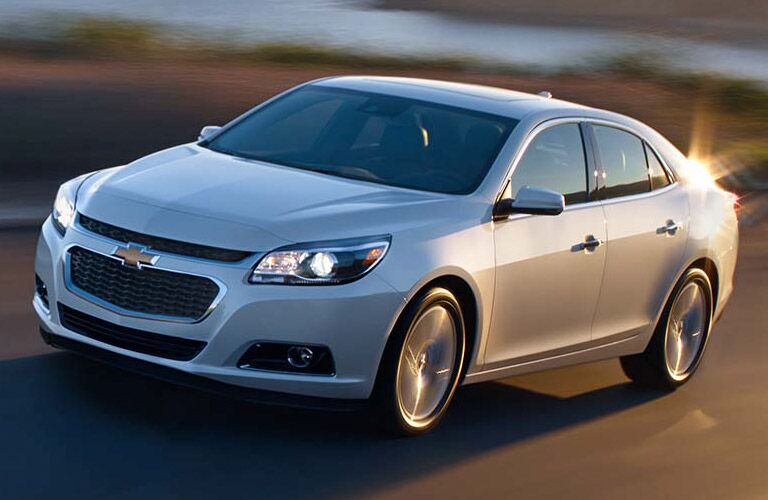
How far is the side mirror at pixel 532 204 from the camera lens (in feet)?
23.5

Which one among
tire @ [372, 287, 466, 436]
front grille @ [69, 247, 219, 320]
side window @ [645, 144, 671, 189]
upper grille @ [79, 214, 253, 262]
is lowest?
tire @ [372, 287, 466, 436]

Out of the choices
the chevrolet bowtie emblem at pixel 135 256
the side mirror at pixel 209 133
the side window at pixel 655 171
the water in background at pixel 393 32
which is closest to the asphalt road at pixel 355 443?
the chevrolet bowtie emblem at pixel 135 256

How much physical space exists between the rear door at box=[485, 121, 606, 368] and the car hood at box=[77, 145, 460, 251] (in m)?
0.44

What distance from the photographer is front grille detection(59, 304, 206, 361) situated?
6473 millimetres

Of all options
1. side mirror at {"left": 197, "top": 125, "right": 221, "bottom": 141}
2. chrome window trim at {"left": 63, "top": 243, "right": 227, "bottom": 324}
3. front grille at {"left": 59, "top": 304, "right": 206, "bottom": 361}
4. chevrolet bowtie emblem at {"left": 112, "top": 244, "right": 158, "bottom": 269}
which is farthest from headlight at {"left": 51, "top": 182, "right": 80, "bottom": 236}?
side mirror at {"left": 197, "top": 125, "right": 221, "bottom": 141}

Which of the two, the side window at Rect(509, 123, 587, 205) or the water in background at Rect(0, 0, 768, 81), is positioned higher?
the side window at Rect(509, 123, 587, 205)

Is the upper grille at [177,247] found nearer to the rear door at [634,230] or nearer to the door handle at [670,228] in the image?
the rear door at [634,230]

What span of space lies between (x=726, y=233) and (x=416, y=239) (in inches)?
115

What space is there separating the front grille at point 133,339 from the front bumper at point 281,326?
0.08 feet

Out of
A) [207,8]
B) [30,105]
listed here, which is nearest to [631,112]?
[30,105]

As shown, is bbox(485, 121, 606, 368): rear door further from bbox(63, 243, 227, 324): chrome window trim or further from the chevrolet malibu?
bbox(63, 243, 227, 324): chrome window trim

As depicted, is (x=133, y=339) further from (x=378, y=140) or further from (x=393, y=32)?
(x=393, y=32)

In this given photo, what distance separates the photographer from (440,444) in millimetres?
6957

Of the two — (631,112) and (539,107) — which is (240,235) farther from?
(631,112)
